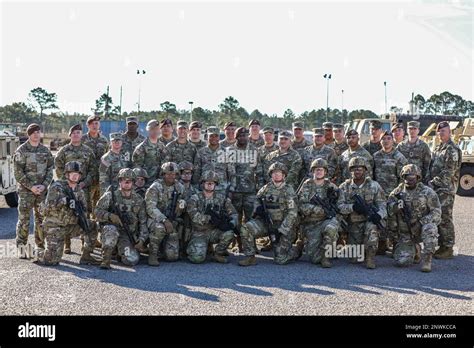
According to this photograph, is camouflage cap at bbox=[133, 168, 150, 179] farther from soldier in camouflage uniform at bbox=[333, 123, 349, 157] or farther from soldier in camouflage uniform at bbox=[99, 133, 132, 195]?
soldier in camouflage uniform at bbox=[333, 123, 349, 157]

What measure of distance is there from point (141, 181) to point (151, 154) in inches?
22.7

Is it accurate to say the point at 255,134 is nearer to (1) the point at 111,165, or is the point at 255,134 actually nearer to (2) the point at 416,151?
(1) the point at 111,165

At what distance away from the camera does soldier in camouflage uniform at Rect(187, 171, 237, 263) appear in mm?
7445

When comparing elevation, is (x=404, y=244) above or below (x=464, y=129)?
below

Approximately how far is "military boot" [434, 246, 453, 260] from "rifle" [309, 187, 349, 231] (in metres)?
1.43

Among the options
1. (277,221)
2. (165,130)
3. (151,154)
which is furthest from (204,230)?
(165,130)

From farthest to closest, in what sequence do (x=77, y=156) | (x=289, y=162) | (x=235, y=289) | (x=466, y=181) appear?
(x=466, y=181) → (x=289, y=162) → (x=77, y=156) → (x=235, y=289)

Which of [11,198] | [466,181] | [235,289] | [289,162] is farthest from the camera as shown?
[466,181]

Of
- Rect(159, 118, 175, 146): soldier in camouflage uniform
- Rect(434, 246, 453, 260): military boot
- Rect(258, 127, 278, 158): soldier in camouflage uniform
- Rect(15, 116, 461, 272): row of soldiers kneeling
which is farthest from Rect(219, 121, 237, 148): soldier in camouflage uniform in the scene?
Rect(434, 246, 453, 260): military boot

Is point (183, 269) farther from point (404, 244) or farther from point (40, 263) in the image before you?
point (404, 244)

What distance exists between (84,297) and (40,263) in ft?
6.19

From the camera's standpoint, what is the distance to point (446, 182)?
26.7ft

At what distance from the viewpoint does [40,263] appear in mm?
7203
